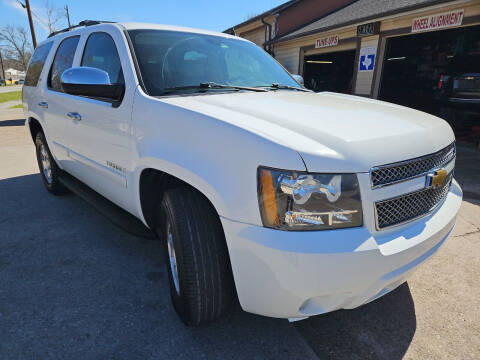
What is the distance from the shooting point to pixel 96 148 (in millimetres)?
2701

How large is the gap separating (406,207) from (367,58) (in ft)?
29.5

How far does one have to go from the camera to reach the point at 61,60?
351cm

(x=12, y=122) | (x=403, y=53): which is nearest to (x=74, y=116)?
(x=12, y=122)

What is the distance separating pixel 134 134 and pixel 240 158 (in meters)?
0.98

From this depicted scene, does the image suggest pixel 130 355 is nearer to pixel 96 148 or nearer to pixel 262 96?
pixel 96 148

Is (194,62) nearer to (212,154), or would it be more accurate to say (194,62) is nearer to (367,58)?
(212,154)

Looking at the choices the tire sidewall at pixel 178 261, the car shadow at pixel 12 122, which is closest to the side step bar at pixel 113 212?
the tire sidewall at pixel 178 261

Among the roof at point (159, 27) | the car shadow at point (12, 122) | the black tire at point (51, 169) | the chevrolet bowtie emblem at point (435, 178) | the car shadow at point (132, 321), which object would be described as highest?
the roof at point (159, 27)

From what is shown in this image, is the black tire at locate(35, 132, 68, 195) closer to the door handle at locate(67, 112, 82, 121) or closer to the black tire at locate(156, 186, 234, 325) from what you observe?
the door handle at locate(67, 112, 82, 121)

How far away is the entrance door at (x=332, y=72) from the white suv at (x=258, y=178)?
1469 centimetres

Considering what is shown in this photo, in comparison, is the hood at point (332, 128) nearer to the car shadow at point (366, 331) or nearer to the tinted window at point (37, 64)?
the car shadow at point (366, 331)

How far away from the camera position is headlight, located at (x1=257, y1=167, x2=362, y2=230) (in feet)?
4.66

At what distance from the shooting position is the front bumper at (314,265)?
4.56 ft

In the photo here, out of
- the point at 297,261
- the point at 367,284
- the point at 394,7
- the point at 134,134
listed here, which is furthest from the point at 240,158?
the point at 394,7
